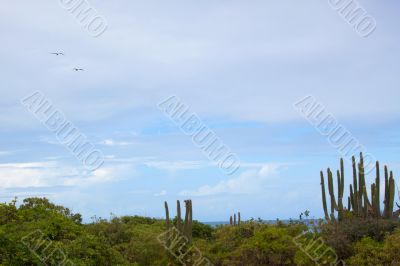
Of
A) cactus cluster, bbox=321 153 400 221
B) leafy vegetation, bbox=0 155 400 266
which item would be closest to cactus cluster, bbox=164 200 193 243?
leafy vegetation, bbox=0 155 400 266

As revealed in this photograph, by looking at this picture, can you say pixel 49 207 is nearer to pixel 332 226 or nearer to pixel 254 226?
pixel 254 226

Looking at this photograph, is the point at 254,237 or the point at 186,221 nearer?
the point at 254,237

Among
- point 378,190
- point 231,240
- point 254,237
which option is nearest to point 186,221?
point 231,240

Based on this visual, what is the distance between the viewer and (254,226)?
62.6 feet

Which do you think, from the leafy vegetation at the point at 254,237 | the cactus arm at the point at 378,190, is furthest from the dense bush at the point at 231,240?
the cactus arm at the point at 378,190

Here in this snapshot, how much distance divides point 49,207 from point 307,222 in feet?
27.1

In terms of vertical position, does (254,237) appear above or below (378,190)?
below

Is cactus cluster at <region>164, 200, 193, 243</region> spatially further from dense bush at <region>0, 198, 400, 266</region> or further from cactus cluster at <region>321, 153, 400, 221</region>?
cactus cluster at <region>321, 153, 400, 221</region>

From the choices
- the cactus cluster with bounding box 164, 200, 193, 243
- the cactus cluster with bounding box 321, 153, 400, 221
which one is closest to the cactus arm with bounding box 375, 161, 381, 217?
the cactus cluster with bounding box 321, 153, 400, 221

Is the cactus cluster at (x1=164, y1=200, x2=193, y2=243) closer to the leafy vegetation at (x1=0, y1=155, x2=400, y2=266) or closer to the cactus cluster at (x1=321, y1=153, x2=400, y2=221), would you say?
the leafy vegetation at (x1=0, y1=155, x2=400, y2=266)

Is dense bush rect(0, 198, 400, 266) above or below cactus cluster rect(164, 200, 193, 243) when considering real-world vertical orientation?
below

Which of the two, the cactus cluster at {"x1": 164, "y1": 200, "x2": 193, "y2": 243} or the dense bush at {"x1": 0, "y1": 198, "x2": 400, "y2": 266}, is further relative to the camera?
the cactus cluster at {"x1": 164, "y1": 200, "x2": 193, "y2": 243}

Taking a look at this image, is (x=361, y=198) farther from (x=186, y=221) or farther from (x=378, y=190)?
(x=186, y=221)

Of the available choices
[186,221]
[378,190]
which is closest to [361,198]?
[378,190]
